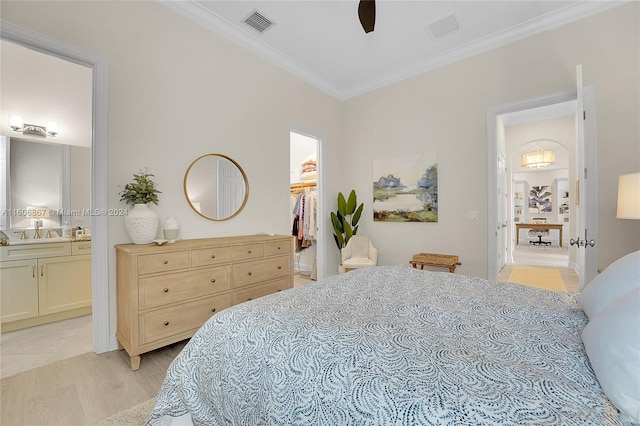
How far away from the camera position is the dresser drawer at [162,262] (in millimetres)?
1998

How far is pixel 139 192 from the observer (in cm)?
228

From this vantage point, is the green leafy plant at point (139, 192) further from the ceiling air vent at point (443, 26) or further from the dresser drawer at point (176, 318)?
the ceiling air vent at point (443, 26)

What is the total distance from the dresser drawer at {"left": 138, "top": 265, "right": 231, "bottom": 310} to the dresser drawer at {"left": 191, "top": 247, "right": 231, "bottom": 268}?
0.06m

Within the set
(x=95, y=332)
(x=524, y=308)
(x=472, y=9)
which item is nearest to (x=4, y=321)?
(x=95, y=332)

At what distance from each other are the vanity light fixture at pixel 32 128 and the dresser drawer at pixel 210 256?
267cm

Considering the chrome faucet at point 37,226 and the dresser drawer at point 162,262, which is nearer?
the dresser drawer at point 162,262

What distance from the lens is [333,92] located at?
4.42 m

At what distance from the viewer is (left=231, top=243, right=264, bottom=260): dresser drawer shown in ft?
8.36

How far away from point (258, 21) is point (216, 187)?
179cm

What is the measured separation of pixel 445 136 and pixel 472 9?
1.33 metres

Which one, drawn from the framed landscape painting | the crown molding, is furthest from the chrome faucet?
the framed landscape painting

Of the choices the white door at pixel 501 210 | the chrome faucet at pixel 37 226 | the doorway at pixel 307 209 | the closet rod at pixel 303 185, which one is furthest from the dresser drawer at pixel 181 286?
the white door at pixel 501 210

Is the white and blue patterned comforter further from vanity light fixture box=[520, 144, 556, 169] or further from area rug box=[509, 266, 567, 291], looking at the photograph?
vanity light fixture box=[520, 144, 556, 169]

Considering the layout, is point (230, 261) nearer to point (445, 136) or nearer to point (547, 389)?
point (547, 389)
